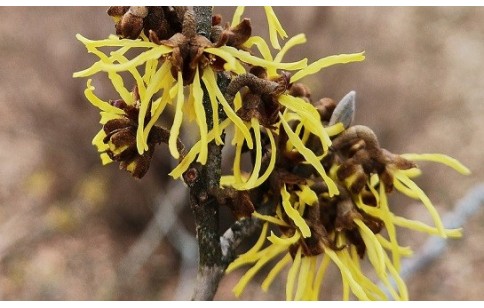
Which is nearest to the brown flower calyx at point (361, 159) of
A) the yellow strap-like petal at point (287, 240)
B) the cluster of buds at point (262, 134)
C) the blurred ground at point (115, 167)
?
the cluster of buds at point (262, 134)

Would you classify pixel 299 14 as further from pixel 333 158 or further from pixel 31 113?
pixel 333 158

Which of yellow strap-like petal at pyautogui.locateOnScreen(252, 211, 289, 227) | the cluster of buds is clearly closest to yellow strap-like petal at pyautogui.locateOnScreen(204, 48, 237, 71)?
the cluster of buds

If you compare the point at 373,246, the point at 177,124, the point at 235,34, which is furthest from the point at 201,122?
the point at 373,246

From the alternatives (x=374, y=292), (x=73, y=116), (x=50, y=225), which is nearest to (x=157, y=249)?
(x=50, y=225)

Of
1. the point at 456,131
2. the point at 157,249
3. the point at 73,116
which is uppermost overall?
the point at 73,116

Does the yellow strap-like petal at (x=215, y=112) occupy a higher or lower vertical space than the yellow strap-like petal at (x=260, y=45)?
lower

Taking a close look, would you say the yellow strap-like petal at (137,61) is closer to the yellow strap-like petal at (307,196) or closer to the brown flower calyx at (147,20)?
the brown flower calyx at (147,20)

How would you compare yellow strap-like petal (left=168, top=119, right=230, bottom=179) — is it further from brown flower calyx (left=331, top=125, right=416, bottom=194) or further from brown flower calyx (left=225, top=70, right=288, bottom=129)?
brown flower calyx (left=331, top=125, right=416, bottom=194)
